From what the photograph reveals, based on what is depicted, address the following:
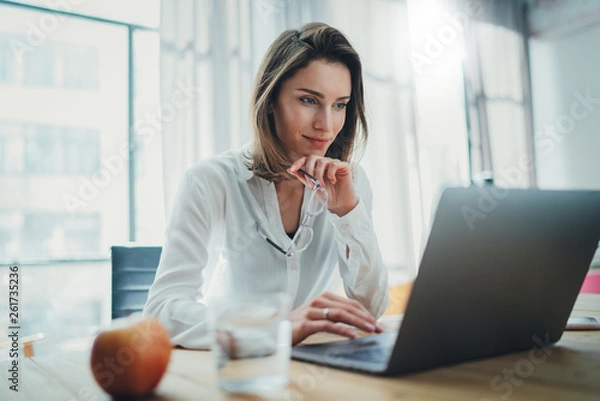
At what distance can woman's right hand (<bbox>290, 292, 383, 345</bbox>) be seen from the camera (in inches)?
29.7

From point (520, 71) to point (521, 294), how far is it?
4746 mm

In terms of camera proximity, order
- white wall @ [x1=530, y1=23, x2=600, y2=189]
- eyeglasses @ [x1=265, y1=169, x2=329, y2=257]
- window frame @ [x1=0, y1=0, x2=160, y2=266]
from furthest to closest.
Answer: white wall @ [x1=530, y1=23, x2=600, y2=189]
window frame @ [x1=0, y1=0, x2=160, y2=266]
eyeglasses @ [x1=265, y1=169, x2=329, y2=257]

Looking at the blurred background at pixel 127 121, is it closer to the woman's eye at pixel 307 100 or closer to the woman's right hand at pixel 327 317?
the woman's eye at pixel 307 100

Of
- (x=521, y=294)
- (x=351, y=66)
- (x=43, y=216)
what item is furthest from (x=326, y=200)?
(x=43, y=216)

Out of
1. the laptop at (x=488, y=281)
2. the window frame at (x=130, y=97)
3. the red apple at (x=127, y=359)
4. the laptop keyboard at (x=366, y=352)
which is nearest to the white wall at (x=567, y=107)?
the window frame at (x=130, y=97)

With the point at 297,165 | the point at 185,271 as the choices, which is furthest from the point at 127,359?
the point at 297,165

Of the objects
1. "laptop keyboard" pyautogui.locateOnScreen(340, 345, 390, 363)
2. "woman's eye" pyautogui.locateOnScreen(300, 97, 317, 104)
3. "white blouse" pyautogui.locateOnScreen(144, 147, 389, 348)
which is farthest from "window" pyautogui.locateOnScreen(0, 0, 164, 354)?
"laptop keyboard" pyautogui.locateOnScreen(340, 345, 390, 363)

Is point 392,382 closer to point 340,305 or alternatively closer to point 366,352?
point 366,352

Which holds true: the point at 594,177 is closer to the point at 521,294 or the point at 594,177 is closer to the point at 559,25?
the point at 559,25

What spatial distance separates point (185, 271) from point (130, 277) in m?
0.50

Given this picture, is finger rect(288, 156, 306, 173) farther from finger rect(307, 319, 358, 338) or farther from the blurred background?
the blurred background

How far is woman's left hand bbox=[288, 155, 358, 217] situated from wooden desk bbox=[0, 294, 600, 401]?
694mm

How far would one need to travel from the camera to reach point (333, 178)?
1355 mm

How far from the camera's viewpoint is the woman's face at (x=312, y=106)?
1479 millimetres
